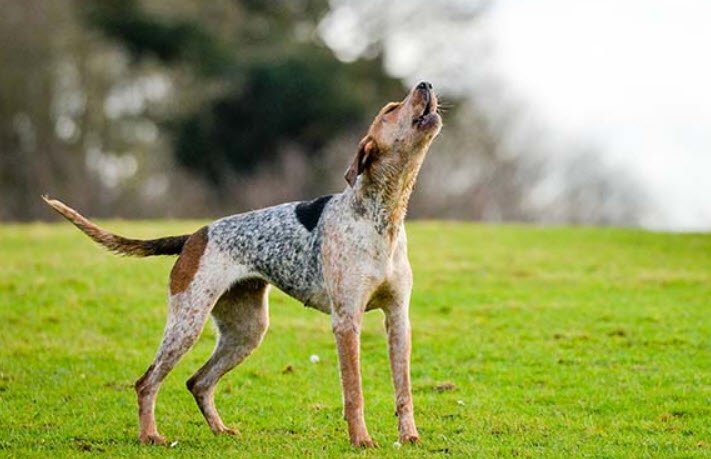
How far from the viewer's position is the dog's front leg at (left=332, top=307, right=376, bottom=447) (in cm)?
871

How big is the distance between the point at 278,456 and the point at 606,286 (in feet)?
34.0

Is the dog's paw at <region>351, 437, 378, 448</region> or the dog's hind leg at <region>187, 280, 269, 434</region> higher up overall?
the dog's hind leg at <region>187, 280, 269, 434</region>

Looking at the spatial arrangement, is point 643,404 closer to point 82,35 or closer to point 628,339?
point 628,339

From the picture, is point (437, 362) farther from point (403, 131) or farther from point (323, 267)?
point (403, 131)

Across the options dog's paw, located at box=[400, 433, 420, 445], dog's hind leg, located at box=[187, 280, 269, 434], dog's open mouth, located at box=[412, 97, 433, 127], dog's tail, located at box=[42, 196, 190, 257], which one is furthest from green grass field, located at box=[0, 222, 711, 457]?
dog's open mouth, located at box=[412, 97, 433, 127]

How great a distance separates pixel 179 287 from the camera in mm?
9352

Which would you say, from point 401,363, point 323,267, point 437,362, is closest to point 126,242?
point 323,267

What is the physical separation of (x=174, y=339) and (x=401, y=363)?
72.3 inches

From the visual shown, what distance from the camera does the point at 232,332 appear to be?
983 cm

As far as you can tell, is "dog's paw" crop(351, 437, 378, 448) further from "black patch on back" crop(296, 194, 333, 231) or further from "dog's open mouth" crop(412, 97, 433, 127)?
"dog's open mouth" crop(412, 97, 433, 127)

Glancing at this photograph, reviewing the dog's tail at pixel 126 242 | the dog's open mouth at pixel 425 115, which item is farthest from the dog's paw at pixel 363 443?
the dog's open mouth at pixel 425 115

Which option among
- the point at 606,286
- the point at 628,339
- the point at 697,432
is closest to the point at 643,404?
the point at 697,432

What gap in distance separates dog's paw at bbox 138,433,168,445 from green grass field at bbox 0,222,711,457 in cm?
16

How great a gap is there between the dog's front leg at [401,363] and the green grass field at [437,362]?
0.66 feet
